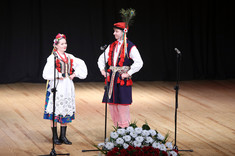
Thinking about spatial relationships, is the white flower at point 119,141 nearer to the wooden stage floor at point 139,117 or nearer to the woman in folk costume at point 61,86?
the wooden stage floor at point 139,117

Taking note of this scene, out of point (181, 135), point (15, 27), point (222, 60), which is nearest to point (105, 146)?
point (181, 135)

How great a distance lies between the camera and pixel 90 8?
944 centimetres

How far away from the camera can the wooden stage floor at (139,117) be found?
5379mm

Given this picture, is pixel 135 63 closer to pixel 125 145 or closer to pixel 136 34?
pixel 125 145

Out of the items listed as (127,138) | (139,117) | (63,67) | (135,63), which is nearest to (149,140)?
(127,138)

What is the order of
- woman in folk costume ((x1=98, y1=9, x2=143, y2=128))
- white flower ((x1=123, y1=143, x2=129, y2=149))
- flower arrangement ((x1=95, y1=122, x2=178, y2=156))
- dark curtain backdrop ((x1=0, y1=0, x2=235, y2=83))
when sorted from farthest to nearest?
dark curtain backdrop ((x1=0, y1=0, x2=235, y2=83)), woman in folk costume ((x1=98, y1=9, x2=143, y2=128)), white flower ((x1=123, y1=143, x2=129, y2=149)), flower arrangement ((x1=95, y1=122, x2=178, y2=156))

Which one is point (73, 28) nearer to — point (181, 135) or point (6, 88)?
point (6, 88)

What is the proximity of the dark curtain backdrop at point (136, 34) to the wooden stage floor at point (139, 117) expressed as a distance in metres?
0.44

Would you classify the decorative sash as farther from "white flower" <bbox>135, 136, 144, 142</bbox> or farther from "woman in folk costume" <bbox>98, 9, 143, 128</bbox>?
"white flower" <bbox>135, 136, 144, 142</bbox>

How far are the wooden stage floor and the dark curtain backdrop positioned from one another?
0.44 m

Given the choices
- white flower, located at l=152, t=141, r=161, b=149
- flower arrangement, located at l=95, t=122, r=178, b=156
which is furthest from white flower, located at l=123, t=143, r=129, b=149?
white flower, located at l=152, t=141, r=161, b=149

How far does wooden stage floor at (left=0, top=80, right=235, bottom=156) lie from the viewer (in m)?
5.38

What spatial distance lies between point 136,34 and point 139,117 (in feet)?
11.0

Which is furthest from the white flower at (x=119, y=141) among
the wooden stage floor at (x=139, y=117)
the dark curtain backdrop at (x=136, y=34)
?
the dark curtain backdrop at (x=136, y=34)
